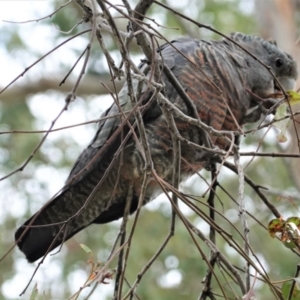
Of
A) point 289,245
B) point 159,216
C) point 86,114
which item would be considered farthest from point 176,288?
point 289,245

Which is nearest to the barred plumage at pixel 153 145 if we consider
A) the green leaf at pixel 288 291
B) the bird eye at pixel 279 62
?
the bird eye at pixel 279 62

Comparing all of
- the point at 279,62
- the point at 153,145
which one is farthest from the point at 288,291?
the point at 279,62

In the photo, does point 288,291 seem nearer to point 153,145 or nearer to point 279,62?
point 153,145

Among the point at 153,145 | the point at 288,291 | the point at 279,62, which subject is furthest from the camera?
the point at 279,62

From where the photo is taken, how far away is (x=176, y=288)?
208 inches

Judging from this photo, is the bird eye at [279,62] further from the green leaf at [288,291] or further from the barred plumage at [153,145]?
the green leaf at [288,291]

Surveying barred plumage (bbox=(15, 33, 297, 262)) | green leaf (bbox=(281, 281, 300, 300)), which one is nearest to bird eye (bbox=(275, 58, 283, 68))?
barred plumage (bbox=(15, 33, 297, 262))

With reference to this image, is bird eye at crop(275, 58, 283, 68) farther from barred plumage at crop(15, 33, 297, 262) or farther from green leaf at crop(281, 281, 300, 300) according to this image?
green leaf at crop(281, 281, 300, 300)

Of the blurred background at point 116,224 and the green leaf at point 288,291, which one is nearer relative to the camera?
the green leaf at point 288,291

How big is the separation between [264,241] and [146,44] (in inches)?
191

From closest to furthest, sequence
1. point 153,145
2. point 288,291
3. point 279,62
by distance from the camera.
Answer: point 288,291 → point 153,145 → point 279,62

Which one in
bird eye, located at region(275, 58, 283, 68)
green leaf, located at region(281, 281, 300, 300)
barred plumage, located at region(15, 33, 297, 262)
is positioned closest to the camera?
green leaf, located at region(281, 281, 300, 300)

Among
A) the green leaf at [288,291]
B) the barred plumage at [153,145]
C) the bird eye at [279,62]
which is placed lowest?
the green leaf at [288,291]

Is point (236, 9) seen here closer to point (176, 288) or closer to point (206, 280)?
point (176, 288)
